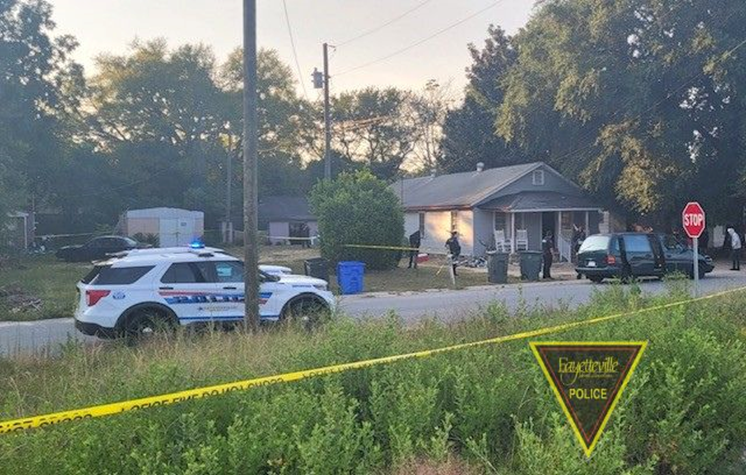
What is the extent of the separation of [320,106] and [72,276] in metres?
47.2

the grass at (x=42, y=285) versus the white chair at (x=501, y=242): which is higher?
the white chair at (x=501, y=242)

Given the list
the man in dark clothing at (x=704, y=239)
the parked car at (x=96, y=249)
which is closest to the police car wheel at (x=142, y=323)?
the parked car at (x=96, y=249)

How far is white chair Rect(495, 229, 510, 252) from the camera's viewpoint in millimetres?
33719

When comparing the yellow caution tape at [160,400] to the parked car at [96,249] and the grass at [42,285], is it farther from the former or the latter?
the parked car at [96,249]

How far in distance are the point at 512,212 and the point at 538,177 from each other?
404 cm

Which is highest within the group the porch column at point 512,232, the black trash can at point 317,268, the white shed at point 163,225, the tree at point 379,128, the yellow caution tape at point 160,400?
the tree at point 379,128

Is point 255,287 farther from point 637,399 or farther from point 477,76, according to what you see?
point 477,76

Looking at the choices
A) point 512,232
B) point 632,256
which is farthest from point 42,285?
point 512,232

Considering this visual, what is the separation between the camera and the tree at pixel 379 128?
233 ft

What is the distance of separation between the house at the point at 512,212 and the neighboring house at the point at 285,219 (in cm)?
2088

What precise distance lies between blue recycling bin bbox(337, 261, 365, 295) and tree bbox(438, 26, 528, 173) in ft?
101

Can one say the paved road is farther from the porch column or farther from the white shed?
the white shed

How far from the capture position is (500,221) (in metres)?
34.9

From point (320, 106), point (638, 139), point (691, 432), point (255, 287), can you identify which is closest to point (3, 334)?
point (255, 287)
